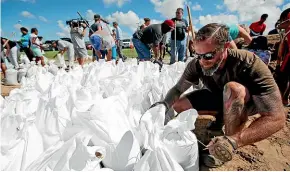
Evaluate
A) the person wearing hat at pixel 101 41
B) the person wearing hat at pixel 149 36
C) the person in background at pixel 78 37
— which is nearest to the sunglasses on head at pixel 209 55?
the person wearing hat at pixel 149 36

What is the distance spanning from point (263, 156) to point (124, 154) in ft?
2.77

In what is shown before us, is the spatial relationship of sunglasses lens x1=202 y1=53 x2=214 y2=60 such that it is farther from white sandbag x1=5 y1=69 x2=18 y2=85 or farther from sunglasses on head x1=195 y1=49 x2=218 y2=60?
white sandbag x1=5 y1=69 x2=18 y2=85

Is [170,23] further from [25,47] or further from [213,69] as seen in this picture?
[25,47]

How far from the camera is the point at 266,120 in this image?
1.17 m

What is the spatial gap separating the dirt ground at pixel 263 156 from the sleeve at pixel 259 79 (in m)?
0.36

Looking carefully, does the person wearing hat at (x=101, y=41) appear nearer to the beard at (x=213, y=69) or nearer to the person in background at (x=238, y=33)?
the person in background at (x=238, y=33)

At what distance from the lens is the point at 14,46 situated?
187 inches

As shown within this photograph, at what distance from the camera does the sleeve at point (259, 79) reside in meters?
1.21

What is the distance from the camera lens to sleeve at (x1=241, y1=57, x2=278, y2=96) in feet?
3.97

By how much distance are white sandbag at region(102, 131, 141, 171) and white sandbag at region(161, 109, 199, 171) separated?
135 mm

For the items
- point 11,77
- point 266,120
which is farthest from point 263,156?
point 11,77

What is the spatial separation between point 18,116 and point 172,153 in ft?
2.53

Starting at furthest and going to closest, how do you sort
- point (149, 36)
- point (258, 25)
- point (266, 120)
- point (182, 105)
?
point (258, 25) < point (149, 36) < point (182, 105) < point (266, 120)

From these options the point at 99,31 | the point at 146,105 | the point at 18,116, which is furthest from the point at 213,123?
the point at 99,31
